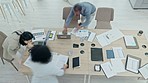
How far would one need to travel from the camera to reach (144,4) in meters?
4.53

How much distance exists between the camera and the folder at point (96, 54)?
2513 mm

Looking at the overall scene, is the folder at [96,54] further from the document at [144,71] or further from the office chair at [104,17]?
the office chair at [104,17]

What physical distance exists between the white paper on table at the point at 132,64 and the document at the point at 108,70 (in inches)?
8.8

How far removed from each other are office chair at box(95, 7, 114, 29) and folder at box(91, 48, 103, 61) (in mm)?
783

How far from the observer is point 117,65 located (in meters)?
2.43

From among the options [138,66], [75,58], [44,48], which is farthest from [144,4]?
[44,48]

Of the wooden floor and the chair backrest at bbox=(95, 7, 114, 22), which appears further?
the wooden floor

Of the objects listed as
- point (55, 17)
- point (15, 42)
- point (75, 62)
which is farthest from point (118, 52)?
point (55, 17)

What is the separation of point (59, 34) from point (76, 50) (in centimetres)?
43

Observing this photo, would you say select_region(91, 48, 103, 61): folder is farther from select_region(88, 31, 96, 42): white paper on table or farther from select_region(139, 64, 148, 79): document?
select_region(139, 64, 148, 79): document

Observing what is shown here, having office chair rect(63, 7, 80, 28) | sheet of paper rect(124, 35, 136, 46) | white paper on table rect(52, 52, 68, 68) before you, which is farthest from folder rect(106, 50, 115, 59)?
office chair rect(63, 7, 80, 28)

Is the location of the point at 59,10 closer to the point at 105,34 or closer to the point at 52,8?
the point at 52,8

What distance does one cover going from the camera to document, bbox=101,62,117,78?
234 cm

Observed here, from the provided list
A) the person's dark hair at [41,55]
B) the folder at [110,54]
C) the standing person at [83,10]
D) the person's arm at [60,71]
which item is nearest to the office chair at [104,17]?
the standing person at [83,10]
